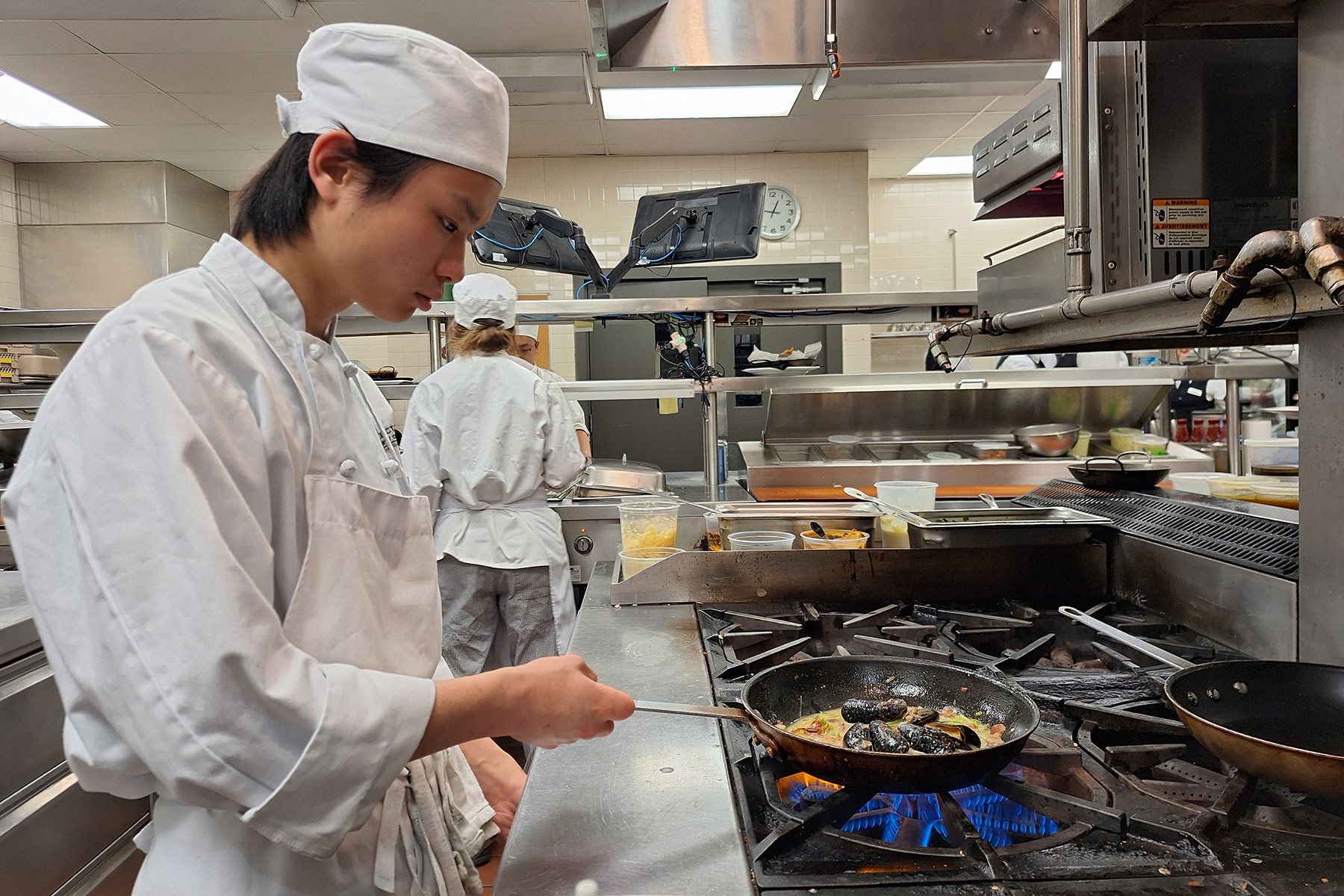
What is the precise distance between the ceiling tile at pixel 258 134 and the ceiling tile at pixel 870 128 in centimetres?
351

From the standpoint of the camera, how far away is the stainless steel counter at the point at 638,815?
30.6 inches

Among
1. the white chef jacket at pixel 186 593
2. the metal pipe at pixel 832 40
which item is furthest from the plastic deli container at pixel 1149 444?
the white chef jacket at pixel 186 593

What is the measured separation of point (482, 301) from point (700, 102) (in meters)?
2.92

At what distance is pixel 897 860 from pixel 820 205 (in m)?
6.38

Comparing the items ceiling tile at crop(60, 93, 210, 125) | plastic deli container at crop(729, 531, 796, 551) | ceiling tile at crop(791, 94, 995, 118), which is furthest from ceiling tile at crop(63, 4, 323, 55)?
plastic deli container at crop(729, 531, 796, 551)

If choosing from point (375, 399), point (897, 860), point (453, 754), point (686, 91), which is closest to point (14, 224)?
point (686, 91)

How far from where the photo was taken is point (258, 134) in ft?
18.7

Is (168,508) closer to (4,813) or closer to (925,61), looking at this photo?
(4,813)

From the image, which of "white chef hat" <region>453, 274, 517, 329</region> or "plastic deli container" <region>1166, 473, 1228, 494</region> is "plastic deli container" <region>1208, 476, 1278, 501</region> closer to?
"plastic deli container" <region>1166, 473, 1228, 494</region>

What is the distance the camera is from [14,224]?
20.0 ft

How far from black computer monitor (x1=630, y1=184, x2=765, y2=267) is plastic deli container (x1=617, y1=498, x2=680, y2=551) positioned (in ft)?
6.15

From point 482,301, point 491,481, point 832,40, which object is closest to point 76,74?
point 482,301

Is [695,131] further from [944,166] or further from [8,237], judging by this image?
[8,237]

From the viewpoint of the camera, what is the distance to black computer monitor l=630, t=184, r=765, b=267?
11.7 ft
